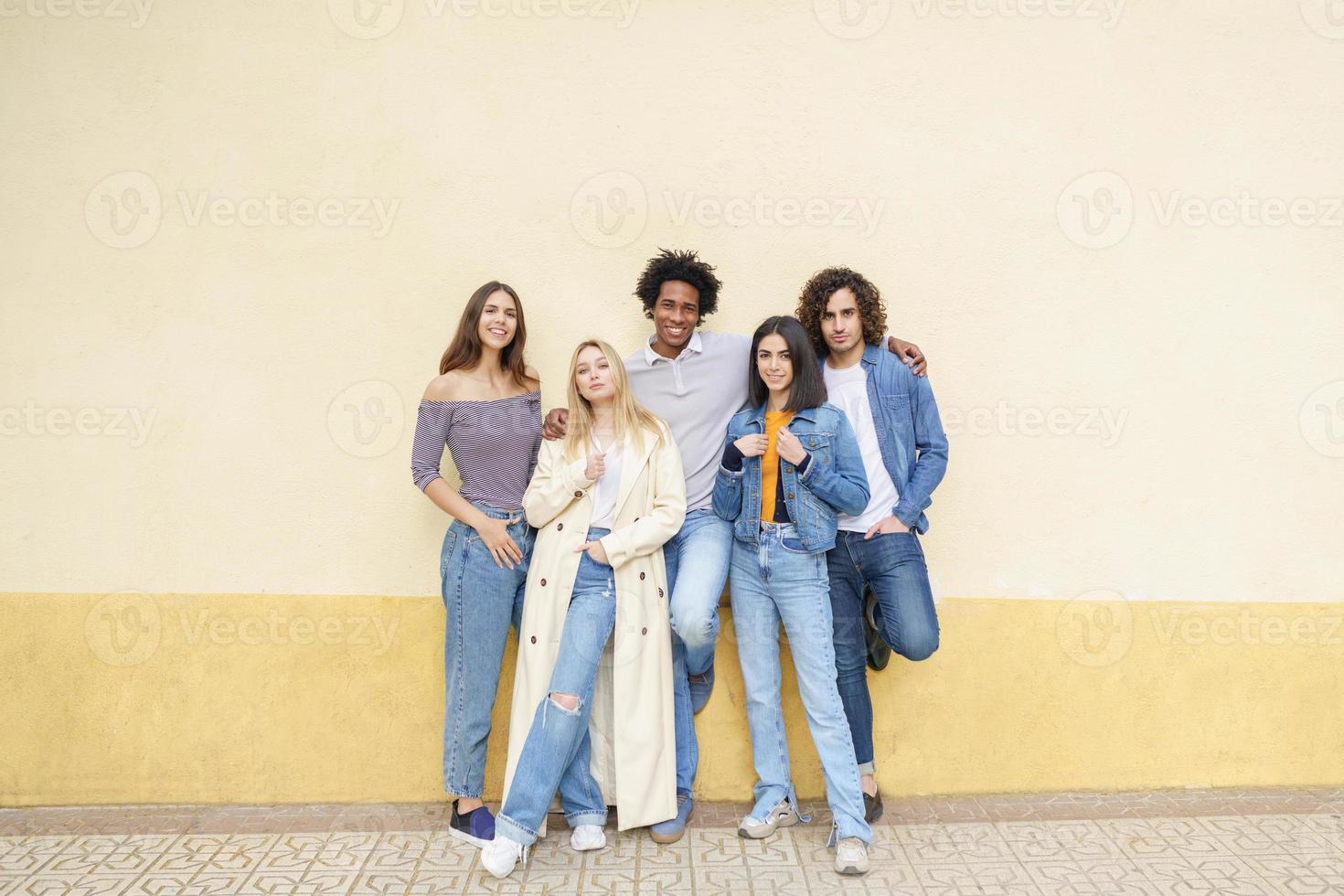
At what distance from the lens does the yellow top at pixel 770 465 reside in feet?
10.8

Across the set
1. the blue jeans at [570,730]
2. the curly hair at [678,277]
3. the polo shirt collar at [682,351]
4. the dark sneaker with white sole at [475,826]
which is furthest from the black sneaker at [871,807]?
the curly hair at [678,277]

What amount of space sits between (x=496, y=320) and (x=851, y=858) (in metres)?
2.44

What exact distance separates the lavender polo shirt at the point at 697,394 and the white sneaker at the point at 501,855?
1421 mm

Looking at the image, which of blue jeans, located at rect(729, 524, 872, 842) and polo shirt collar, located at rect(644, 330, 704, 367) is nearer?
blue jeans, located at rect(729, 524, 872, 842)

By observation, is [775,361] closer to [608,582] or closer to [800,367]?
[800,367]

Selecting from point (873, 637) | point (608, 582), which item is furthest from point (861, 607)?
point (608, 582)

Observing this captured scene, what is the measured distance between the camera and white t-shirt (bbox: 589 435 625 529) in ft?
11.0

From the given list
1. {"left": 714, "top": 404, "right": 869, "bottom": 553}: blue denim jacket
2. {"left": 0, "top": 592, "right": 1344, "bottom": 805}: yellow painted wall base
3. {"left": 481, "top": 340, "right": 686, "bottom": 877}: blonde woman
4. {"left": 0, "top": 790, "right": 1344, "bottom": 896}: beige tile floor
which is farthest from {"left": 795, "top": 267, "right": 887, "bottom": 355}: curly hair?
{"left": 0, "top": 790, "right": 1344, "bottom": 896}: beige tile floor

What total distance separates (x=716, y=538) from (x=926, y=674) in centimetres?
118

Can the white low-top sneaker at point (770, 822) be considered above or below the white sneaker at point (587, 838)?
above

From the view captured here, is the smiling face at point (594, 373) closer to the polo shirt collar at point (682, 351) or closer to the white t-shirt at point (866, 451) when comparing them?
the polo shirt collar at point (682, 351)

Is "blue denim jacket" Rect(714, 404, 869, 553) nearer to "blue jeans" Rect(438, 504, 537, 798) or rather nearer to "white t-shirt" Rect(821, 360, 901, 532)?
"white t-shirt" Rect(821, 360, 901, 532)

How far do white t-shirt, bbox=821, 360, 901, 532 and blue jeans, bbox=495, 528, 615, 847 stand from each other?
100cm

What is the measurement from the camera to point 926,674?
376cm
